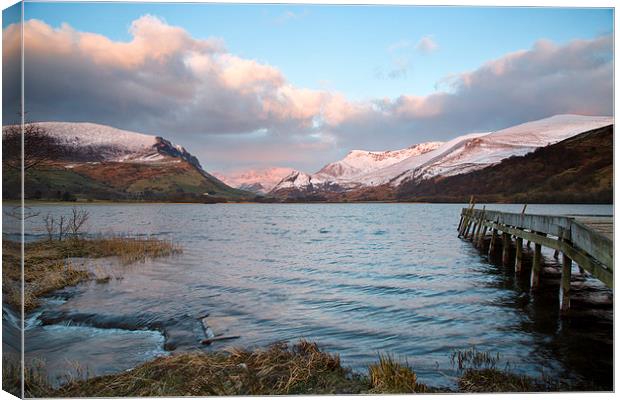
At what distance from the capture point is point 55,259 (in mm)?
13234

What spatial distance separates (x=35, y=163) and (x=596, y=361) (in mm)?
8051

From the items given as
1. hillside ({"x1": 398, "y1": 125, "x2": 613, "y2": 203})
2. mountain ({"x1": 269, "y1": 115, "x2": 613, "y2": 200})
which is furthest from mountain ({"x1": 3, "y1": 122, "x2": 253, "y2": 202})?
hillside ({"x1": 398, "y1": 125, "x2": 613, "y2": 203})

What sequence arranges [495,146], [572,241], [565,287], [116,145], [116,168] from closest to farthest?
[572,241] → [565,287] → [495,146] → [116,145] → [116,168]

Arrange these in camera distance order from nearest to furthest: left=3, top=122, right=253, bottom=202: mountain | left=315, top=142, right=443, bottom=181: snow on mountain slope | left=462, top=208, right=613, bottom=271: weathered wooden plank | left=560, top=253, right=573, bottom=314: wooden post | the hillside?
left=462, top=208, right=613, bottom=271: weathered wooden plank < left=560, top=253, right=573, bottom=314: wooden post < the hillside < left=3, top=122, right=253, bottom=202: mountain < left=315, top=142, right=443, bottom=181: snow on mountain slope

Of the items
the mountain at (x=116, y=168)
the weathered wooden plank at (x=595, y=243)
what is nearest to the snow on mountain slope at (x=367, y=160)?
the mountain at (x=116, y=168)

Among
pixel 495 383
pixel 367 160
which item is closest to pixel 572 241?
pixel 495 383

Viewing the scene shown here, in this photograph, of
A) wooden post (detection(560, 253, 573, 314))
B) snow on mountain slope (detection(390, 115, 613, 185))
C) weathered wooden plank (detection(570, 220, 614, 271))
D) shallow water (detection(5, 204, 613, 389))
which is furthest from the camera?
snow on mountain slope (detection(390, 115, 613, 185))

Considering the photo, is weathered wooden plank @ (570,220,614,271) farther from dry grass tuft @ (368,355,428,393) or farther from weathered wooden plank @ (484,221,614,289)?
dry grass tuft @ (368,355,428,393)

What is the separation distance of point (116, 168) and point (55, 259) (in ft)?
12.6

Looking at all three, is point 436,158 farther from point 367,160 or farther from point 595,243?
point 595,243

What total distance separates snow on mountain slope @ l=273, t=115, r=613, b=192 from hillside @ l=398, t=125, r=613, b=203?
23 centimetres

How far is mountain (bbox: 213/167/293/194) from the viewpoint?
995 cm

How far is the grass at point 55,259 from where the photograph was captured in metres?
5.44

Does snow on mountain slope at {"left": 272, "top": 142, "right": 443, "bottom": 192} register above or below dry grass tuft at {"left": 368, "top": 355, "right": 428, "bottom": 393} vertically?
above
